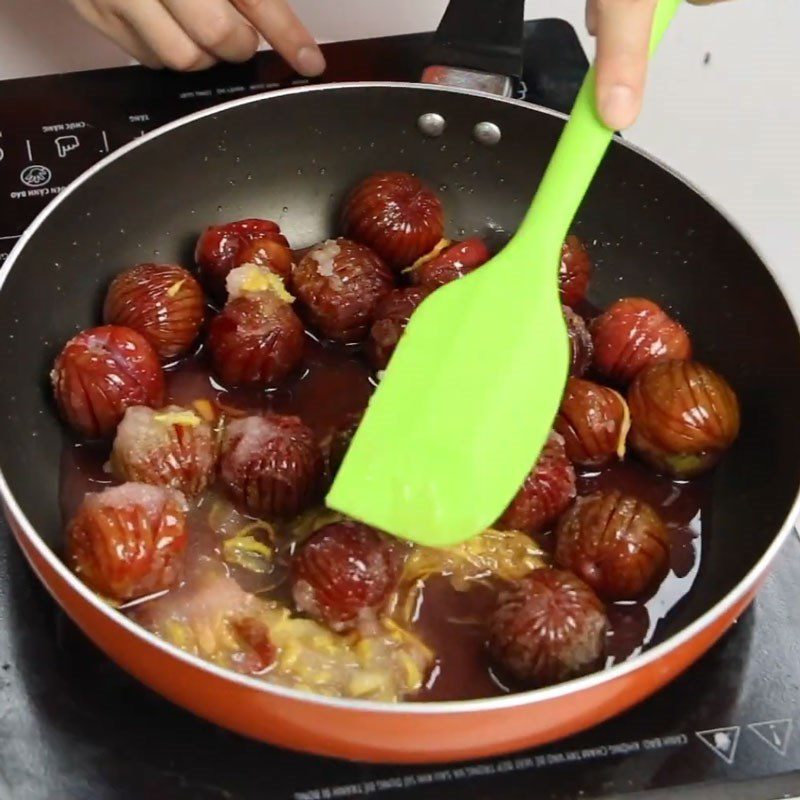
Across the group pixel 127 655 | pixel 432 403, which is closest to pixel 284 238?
pixel 432 403

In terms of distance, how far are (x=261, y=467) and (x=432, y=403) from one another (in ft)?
0.88

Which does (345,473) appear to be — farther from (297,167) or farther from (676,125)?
(676,125)

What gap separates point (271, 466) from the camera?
1306 millimetres

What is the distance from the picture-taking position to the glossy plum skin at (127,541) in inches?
46.5

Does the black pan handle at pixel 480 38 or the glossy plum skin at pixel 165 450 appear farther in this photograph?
the black pan handle at pixel 480 38

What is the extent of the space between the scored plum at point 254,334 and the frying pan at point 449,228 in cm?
19

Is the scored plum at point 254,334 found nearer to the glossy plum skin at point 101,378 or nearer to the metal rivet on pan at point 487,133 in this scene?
the glossy plum skin at point 101,378

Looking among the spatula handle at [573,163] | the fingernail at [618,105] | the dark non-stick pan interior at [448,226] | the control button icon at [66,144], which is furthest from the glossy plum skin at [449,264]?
the control button icon at [66,144]

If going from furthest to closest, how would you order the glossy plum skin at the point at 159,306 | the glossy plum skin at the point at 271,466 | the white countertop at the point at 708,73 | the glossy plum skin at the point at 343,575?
the white countertop at the point at 708,73
the glossy plum skin at the point at 159,306
the glossy plum skin at the point at 271,466
the glossy plum skin at the point at 343,575

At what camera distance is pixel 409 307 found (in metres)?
1.48

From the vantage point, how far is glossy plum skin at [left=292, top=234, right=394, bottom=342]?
1.53 metres

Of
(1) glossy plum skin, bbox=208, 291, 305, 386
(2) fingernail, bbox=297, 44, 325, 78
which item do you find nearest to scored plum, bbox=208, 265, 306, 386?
(1) glossy plum skin, bbox=208, 291, 305, 386

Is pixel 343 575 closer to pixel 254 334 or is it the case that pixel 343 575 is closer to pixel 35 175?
pixel 254 334

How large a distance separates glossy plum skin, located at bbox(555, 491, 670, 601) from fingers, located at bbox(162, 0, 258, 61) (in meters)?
0.95
